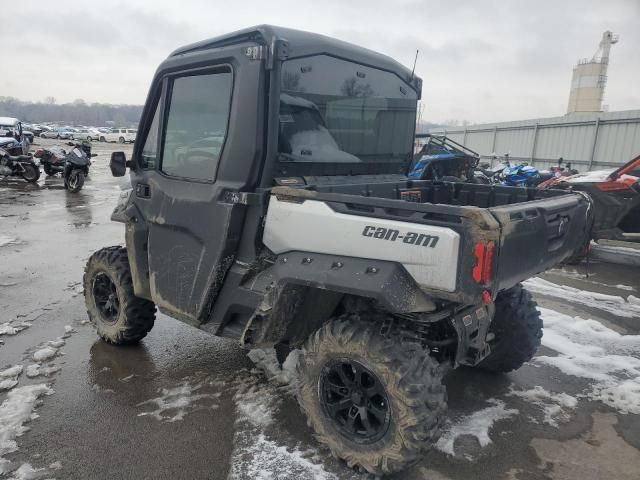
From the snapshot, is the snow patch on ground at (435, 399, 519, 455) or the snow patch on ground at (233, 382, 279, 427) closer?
the snow patch on ground at (435, 399, 519, 455)

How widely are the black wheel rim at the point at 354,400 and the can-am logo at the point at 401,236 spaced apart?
706mm

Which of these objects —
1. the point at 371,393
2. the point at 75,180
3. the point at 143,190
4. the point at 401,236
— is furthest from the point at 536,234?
the point at 75,180

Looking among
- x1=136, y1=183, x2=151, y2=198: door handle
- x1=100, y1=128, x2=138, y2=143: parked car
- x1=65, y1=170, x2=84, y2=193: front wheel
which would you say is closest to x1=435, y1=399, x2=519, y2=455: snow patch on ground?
x1=136, y1=183, x2=151, y2=198: door handle

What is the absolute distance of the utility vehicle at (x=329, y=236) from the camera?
2.46m

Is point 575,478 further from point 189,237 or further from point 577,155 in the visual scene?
point 577,155

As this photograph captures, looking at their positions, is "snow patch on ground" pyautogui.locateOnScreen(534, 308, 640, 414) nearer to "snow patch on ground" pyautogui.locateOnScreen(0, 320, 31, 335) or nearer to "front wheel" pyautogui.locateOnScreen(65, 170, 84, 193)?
"snow patch on ground" pyautogui.locateOnScreen(0, 320, 31, 335)

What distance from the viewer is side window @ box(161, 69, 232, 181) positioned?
3.24 meters

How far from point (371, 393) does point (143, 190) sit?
229 cm

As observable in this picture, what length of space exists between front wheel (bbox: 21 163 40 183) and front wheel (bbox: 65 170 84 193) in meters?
2.74

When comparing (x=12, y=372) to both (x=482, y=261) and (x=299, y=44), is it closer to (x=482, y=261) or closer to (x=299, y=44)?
(x=299, y=44)

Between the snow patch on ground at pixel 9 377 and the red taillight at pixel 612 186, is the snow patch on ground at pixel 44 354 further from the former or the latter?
the red taillight at pixel 612 186

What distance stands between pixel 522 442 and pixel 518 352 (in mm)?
815

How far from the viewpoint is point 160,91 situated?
3686 millimetres

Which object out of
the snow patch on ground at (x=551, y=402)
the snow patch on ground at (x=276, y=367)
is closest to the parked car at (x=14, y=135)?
the snow patch on ground at (x=276, y=367)
